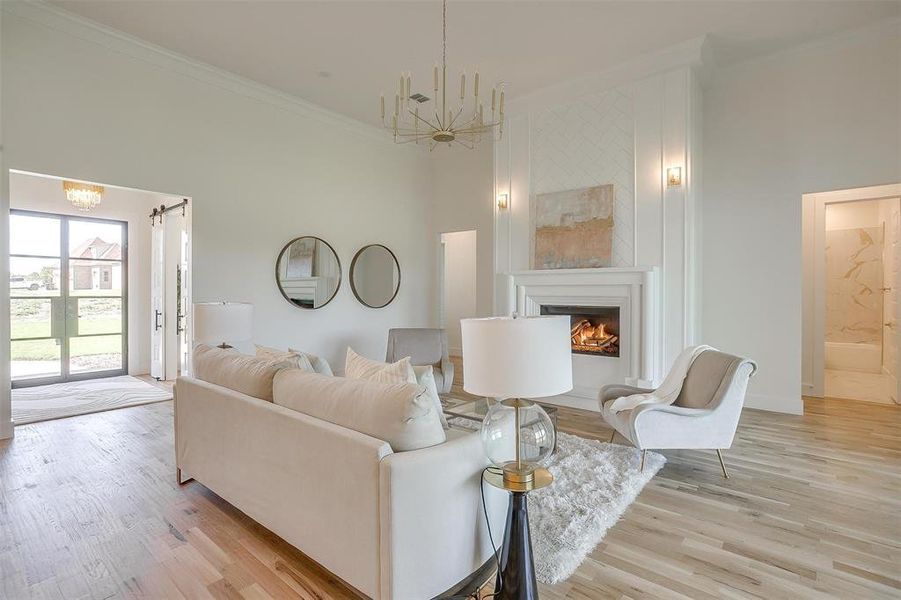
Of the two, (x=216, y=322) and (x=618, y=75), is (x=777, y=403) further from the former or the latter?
(x=216, y=322)

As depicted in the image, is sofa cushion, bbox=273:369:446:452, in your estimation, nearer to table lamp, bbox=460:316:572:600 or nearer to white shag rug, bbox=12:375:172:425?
table lamp, bbox=460:316:572:600

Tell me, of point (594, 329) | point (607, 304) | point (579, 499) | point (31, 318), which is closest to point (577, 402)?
point (594, 329)

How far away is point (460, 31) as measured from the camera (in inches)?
160

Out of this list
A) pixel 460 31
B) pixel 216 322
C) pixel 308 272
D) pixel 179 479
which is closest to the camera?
pixel 179 479

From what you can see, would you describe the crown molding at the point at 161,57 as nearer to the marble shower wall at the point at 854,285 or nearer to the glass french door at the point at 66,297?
the glass french door at the point at 66,297

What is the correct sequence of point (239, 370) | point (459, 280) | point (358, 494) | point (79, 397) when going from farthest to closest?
point (459, 280) → point (79, 397) → point (239, 370) → point (358, 494)

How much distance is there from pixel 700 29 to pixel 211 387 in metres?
4.85

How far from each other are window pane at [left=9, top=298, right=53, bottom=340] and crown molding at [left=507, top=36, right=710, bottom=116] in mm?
6708

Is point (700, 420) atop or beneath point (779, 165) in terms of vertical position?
beneath

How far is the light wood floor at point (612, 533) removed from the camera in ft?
6.24

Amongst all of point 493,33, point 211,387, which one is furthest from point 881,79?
point 211,387

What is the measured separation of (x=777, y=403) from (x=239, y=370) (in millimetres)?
4941

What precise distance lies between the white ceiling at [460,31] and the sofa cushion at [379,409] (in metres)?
3.23

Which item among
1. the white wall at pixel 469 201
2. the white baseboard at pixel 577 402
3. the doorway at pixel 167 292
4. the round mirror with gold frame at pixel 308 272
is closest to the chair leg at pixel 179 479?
the round mirror with gold frame at pixel 308 272
